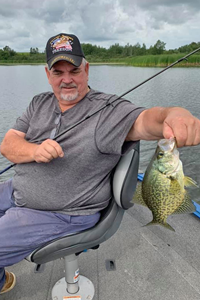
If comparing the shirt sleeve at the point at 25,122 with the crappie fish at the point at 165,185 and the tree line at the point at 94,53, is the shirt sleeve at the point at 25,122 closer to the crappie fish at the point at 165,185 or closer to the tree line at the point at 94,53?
the crappie fish at the point at 165,185

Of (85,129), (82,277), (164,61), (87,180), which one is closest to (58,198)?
(87,180)

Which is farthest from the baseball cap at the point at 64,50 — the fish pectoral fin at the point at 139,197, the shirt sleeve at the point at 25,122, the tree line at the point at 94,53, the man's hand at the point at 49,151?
the tree line at the point at 94,53

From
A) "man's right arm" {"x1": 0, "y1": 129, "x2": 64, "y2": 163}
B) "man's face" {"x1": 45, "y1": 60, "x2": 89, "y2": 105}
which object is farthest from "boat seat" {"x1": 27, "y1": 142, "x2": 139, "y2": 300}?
"man's face" {"x1": 45, "y1": 60, "x2": 89, "y2": 105}

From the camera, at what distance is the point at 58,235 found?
1.73 m

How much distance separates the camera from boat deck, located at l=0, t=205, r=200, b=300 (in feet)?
7.01

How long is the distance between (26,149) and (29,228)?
54 centimetres

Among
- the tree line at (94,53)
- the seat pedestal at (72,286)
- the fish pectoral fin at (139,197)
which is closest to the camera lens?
the fish pectoral fin at (139,197)

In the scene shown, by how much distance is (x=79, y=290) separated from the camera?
2.13 m

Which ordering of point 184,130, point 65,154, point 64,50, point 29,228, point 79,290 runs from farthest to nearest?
1. point 79,290
2. point 64,50
3. point 65,154
4. point 29,228
5. point 184,130

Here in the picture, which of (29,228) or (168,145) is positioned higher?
(168,145)

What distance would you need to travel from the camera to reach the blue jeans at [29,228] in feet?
5.42

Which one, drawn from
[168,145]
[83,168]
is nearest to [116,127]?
[83,168]

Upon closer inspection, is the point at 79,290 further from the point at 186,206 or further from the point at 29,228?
the point at 186,206

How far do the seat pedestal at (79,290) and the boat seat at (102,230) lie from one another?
0.05m
